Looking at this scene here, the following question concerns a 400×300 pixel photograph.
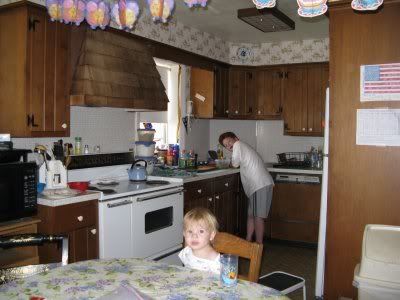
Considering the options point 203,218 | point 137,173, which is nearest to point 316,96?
point 137,173

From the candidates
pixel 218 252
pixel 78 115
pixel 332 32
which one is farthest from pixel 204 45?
pixel 218 252

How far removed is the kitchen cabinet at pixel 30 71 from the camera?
9.22 feet

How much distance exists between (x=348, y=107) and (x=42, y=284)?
2.14 metres

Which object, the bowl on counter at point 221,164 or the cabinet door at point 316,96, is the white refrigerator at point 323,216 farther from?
the cabinet door at point 316,96

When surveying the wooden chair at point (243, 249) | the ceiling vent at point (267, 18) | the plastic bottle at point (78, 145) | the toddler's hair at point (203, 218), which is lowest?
the wooden chair at point (243, 249)

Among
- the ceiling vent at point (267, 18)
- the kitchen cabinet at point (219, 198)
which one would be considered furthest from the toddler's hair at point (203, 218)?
the ceiling vent at point (267, 18)

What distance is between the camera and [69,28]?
3.08 meters

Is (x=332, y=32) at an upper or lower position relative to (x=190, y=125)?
upper

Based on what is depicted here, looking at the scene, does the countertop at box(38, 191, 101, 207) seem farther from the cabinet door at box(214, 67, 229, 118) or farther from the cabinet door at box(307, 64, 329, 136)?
the cabinet door at box(307, 64, 329, 136)

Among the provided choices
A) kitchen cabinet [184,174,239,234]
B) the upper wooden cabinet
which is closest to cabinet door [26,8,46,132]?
kitchen cabinet [184,174,239,234]

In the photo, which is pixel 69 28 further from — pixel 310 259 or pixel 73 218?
pixel 310 259

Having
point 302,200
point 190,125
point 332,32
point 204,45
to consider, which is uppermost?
point 204,45

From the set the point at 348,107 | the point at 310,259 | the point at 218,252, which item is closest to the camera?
the point at 218,252

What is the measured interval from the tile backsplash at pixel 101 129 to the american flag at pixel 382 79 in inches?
90.8
